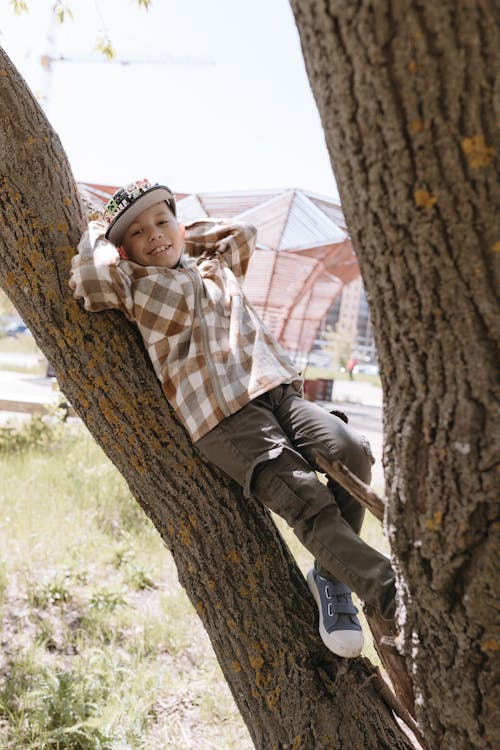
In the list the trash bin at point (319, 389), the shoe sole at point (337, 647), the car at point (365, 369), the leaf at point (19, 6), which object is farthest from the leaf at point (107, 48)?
the car at point (365, 369)

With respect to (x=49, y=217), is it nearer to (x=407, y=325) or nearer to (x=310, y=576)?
(x=407, y=325)

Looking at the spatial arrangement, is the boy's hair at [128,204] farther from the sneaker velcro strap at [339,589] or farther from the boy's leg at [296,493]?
the sneaker velcro strap at [339,589]

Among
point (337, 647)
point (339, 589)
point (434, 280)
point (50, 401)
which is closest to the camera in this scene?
point (434, 280)

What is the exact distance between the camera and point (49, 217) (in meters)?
1.98

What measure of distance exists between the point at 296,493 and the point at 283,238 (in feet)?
30.6

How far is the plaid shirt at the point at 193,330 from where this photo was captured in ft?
6.42

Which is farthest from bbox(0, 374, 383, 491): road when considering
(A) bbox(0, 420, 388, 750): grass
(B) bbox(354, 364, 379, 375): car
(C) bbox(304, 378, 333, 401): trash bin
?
(B) bbox(354, 364, 379, 375): car

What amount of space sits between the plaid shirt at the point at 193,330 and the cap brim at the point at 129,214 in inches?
6.1

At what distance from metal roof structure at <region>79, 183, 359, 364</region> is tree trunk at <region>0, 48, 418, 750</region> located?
765cm

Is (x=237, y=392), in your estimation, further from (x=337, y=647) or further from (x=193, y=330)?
(x=337, y=647)

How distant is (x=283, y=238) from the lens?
10812 mm

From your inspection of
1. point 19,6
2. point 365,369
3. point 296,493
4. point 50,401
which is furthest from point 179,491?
point 365,369

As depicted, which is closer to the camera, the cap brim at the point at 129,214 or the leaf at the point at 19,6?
the cap brim at the point at 129,214

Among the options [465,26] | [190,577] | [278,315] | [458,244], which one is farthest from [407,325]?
[278,315]
